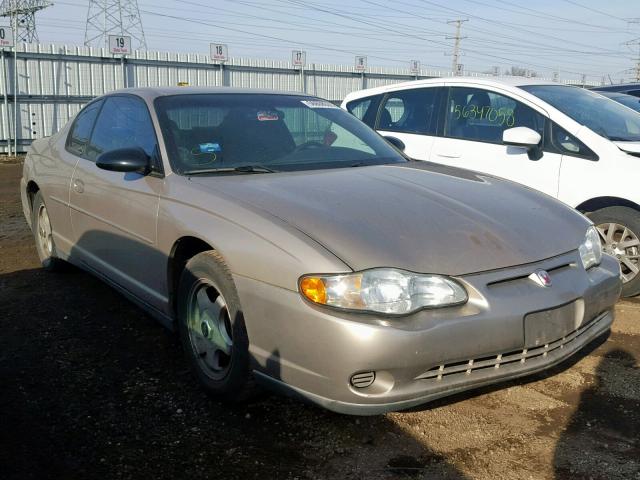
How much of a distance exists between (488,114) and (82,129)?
11.3ft

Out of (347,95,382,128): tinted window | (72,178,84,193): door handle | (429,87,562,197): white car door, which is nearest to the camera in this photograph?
(72,178,84,193): door handle

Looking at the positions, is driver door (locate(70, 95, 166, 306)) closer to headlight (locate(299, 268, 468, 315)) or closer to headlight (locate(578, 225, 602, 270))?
headlight (locate(299, 268, 468, 315))

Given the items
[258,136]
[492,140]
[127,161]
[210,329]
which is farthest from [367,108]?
[210,329]

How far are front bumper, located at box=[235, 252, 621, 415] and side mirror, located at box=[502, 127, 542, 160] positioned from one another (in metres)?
2.42

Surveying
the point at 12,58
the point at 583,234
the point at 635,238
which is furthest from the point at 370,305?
the point at 12,58

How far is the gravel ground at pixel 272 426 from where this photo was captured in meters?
2.62

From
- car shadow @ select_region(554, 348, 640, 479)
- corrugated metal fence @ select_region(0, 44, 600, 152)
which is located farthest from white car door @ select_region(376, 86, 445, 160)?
corrugated metal fence @ select_region(0, 44, 600, 152)

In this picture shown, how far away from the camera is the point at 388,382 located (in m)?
2.51

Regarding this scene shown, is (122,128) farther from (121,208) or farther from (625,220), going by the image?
(625,220)

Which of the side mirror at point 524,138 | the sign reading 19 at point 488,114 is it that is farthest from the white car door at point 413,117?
the side mirror at point 524,138

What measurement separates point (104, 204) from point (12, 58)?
43.5ft

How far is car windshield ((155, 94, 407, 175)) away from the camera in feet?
11.9

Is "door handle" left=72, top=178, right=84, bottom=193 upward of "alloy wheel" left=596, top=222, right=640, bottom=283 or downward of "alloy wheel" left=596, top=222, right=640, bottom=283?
upward

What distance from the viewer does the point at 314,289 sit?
251 cm
